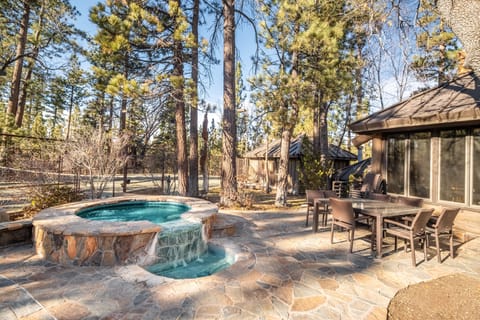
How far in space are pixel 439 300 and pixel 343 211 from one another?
198 cm

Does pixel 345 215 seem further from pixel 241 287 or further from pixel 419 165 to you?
pixel 419 165

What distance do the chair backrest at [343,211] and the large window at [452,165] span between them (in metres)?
3.49

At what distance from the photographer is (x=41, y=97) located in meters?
26.8

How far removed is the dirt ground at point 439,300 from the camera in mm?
2709

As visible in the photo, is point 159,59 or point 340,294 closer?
point 340,294

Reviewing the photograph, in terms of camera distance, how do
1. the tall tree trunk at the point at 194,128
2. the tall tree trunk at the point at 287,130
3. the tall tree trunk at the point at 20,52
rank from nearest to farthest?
the tall tree trunk at the point at 287,130
the tall tree trunk at the point at 194,128
the tall tree trunk at the point at 20,52

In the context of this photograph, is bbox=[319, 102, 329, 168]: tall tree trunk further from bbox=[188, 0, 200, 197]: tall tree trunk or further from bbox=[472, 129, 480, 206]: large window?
bbox=[472, 129, 480, 206]: large window

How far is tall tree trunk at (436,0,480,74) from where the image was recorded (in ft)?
9.16

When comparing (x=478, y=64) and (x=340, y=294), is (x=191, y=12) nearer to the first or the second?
(x=478, y=64)

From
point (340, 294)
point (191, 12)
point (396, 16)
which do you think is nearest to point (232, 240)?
point (340, 294)

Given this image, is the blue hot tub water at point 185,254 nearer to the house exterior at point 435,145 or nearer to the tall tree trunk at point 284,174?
the tall tree trunk at point 284,174

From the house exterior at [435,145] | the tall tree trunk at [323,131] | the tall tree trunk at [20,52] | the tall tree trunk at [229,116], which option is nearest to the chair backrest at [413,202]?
the house exterior at [435,145]

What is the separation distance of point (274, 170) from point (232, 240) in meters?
12.3

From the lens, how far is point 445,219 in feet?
13.8
